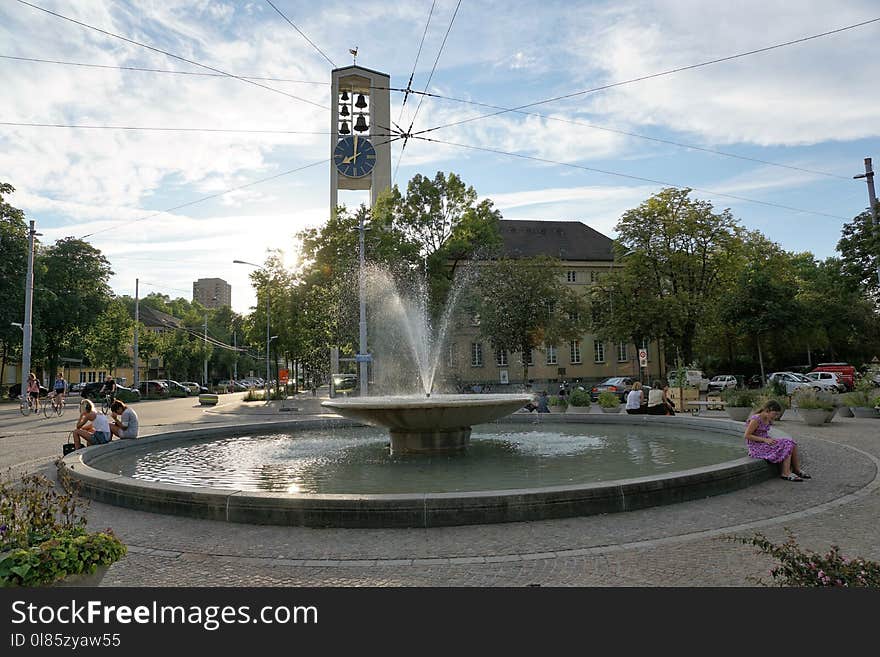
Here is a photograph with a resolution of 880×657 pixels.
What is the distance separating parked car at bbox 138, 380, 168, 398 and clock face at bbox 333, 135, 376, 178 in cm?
3581

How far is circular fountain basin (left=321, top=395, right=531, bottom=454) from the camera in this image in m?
10.7

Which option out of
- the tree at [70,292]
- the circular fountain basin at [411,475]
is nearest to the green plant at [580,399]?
the circular fountain basin at [411,475]

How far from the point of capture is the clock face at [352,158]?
32.6m

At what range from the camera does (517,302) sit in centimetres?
4812

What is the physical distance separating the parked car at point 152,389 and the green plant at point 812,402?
54692 mm

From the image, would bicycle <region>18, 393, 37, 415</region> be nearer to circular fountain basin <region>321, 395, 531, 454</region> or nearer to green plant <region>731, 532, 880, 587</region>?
circular fountain basin <region>321, 395, 531, 454</region>

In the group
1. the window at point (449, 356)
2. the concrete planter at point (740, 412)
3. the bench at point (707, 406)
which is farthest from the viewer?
the window at point (449, 356)

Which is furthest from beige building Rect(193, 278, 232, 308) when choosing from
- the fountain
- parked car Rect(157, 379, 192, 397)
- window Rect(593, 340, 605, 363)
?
the fountain

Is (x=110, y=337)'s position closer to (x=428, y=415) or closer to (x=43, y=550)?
(x=428, y=415)

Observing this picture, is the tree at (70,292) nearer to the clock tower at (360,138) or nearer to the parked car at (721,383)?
the clock tower at (360,138)
